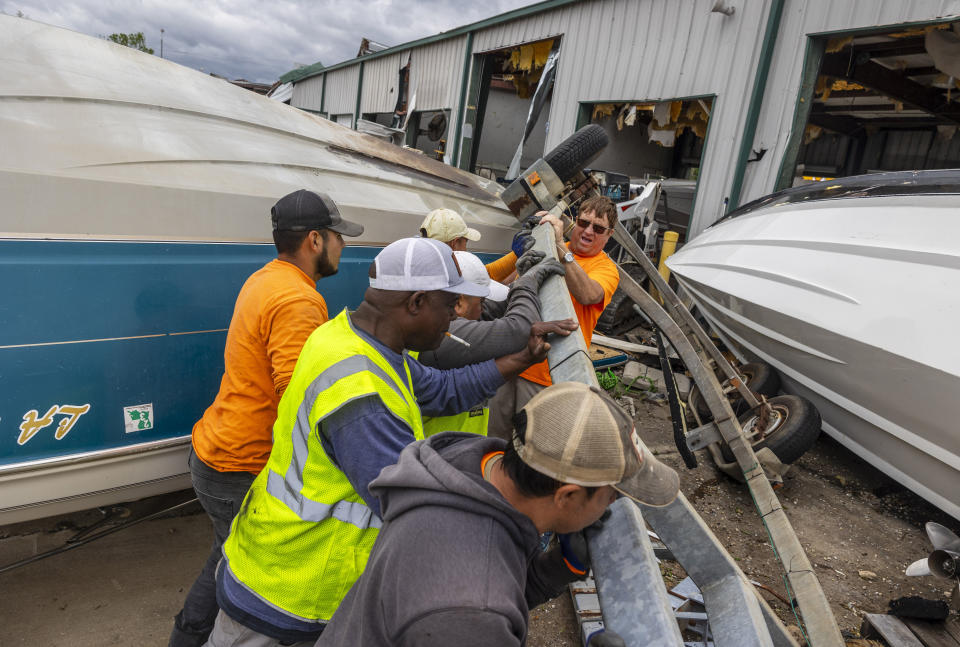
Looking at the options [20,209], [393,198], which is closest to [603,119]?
[393,198]

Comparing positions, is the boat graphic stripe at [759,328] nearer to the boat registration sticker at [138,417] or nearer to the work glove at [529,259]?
the work glove at [529,259]

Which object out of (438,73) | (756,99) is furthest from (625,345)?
(438,73)

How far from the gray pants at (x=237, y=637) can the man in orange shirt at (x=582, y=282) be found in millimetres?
1565

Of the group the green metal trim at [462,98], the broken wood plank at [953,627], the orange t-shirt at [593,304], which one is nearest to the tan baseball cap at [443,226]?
the orange t-shirt at [593,304]

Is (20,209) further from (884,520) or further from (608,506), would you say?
(884,520)

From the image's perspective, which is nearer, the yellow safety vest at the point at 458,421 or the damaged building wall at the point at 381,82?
the yellow safety vest at the point at 458,421

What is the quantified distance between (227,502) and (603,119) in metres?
10.7

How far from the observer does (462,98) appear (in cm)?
1046

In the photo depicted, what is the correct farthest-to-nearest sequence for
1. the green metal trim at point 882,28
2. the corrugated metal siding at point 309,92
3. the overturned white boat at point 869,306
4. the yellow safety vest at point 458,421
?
the corrugated metal siding at point 309,92 → the green metal trim at point 882,28 → the overturned white boat at point 869,306 → the yellow safety vest at point 458,421

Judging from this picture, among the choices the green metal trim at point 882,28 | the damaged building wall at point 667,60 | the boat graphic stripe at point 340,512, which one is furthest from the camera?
the damaged building wall at point 667,60

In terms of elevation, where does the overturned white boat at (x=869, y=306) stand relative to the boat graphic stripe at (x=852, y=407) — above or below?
Result: above

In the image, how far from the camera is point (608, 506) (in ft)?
3.43

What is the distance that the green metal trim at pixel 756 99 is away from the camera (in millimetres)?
5434

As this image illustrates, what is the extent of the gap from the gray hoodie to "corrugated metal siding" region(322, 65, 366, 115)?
1737 cm
